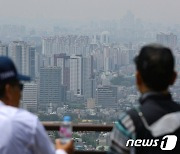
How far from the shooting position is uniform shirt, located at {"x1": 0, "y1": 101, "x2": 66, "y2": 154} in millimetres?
2328

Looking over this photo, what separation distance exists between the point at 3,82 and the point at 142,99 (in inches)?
26.8

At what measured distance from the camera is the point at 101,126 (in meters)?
4.29

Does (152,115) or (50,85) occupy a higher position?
(152,115)

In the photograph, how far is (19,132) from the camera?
91.7 inches

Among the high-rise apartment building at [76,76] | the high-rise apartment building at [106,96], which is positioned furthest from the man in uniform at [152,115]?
the high-rise apartment building at [76,76]

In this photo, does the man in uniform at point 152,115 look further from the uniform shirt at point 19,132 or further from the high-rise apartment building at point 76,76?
the high-rise apartment building at point 76,76

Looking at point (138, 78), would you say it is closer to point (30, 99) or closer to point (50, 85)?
point (30, 99)

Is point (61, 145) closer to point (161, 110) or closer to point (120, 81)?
point (161, 110)

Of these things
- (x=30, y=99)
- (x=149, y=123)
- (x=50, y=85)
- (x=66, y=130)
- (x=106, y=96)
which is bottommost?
(x=106, y=96)

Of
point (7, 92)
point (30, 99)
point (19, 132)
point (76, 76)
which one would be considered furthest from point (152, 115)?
point (76, 76)

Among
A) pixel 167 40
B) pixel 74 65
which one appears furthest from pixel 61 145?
pixel 167 40

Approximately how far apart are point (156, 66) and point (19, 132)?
2.26ft

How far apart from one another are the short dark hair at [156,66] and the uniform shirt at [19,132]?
55cm

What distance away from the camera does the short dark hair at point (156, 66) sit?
7.06ft
